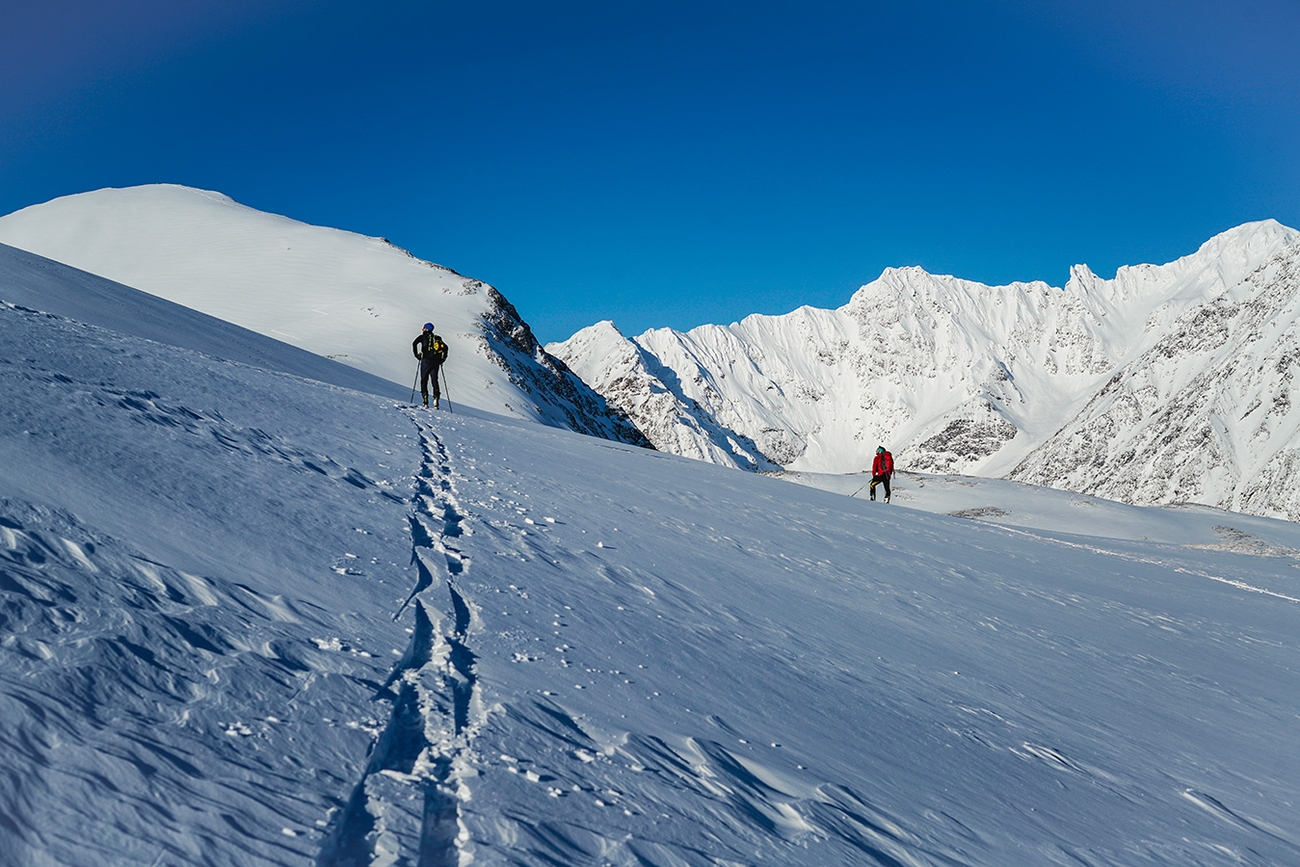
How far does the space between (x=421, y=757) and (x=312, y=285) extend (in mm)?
73803

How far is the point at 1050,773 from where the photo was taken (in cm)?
547

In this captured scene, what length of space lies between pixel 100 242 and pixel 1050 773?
3644 inches

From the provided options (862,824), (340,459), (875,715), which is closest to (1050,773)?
(875,715)

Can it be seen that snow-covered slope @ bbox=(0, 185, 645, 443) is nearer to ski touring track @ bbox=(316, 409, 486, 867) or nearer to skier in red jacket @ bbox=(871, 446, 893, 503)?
skier in red jacket @ bbox=(871, 446, 893, 503)

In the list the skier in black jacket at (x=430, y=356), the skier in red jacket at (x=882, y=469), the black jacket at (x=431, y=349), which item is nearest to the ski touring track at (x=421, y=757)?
the skier in black jacket at (x=430, y=356)

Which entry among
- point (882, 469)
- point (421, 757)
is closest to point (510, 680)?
point (421, 757)

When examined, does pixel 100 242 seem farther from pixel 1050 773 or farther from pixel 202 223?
pixel 1050 773

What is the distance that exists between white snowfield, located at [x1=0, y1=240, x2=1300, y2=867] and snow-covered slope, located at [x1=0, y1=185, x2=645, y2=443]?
137 feet

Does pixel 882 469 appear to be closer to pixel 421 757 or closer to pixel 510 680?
pixel 510 680

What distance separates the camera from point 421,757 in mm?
3578

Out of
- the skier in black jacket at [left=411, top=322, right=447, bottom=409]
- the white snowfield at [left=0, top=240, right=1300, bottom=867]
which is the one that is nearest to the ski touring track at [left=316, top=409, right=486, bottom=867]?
the white snowfield at [left=0, top=240, right=1300, bottom=867]

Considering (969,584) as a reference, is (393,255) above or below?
above

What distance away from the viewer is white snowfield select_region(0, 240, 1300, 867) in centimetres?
312

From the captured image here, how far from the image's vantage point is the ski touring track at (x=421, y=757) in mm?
2959
